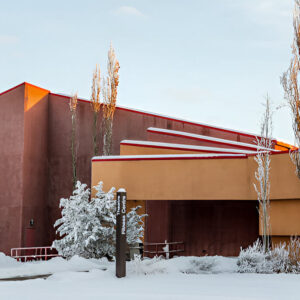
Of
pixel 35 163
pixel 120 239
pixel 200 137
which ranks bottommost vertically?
pixel 120 239

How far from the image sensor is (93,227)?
18.7 metres

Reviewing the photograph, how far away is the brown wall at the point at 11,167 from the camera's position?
26.4 metres

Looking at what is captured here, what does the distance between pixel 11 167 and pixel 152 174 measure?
10.3 metres

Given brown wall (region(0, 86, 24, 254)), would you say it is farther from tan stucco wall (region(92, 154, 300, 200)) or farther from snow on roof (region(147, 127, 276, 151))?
tan stucco wall (region(92, 154, 300, 200))

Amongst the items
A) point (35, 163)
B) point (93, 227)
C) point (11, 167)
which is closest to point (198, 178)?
point (93, 227)

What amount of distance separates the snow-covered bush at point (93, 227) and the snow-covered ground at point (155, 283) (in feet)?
5.00

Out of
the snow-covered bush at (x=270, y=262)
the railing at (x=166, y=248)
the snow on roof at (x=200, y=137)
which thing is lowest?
the railing at (x=166, y=248)

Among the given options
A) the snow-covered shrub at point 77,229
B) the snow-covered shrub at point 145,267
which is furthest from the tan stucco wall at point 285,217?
the snow-covered shrub at point 77,229

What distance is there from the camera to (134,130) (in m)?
27.1

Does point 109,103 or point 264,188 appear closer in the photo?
point 264,188

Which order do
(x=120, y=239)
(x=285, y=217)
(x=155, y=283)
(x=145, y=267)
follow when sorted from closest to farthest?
(x=155, y=283) < (x=120, y=239) < (x=145, y=267) < (x=285, y=217)

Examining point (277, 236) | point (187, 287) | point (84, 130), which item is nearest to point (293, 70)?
point (277, 236)

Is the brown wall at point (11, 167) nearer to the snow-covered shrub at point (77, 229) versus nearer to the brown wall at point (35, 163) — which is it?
the brown wall at point (35, 163)

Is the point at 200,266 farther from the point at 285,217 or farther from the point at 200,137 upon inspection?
the point at 200,137
